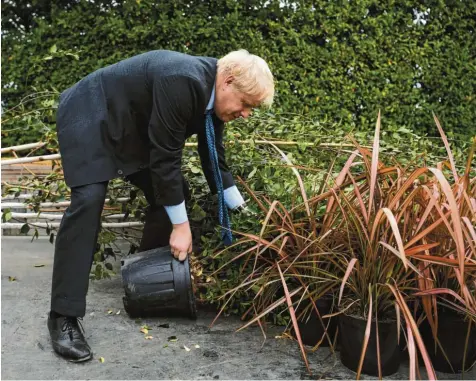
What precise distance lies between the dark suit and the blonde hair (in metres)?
0.12

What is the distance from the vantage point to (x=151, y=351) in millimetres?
2652

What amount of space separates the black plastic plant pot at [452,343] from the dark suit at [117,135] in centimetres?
120

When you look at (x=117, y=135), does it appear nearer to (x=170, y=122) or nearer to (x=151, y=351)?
(x=170, y=122)

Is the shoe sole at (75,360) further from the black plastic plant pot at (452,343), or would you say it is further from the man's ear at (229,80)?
the black plastic plant pot at (452,343)

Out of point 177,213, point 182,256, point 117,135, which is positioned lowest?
point 182,256

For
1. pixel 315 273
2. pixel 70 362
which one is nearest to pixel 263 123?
pixel 315 273

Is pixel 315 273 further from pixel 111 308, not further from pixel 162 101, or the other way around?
pixel 111 308

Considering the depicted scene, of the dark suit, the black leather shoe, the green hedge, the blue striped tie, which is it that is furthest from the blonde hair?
the green hedge

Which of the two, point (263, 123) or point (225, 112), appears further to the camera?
point (263, 123)

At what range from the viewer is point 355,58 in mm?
5457

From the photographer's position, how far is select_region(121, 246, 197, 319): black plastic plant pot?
2838mm

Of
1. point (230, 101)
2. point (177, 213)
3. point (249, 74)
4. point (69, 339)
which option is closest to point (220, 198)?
point (177, 213)

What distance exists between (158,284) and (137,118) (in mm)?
779

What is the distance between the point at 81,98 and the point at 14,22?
3.17m
